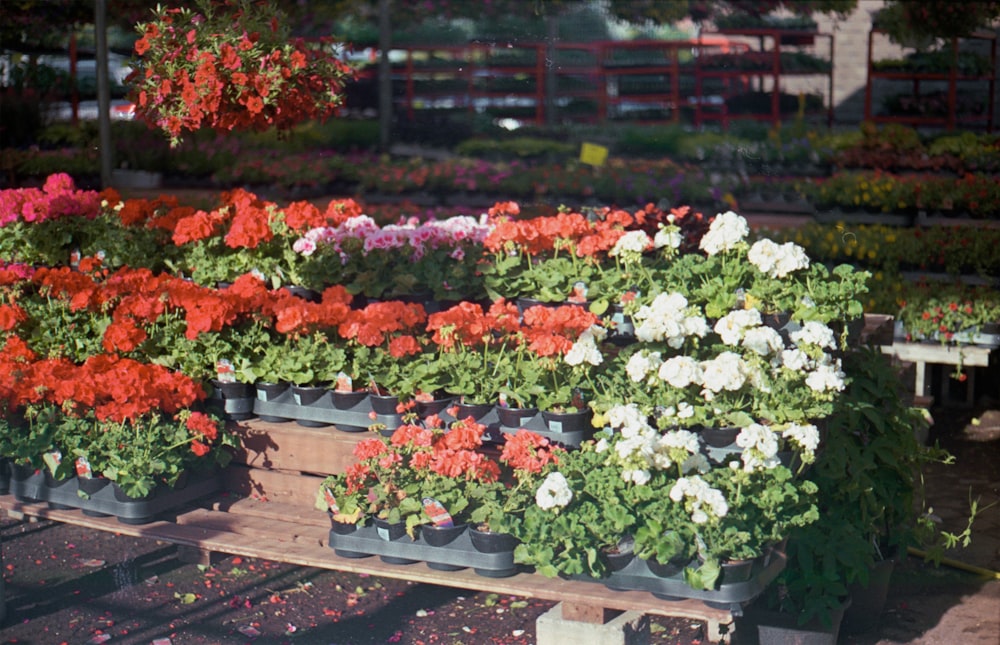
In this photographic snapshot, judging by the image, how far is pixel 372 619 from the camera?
3967 millimetres

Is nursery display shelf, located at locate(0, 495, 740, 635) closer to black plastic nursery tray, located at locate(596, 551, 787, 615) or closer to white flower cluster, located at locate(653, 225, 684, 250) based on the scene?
Answer: black plastic nursery tray, located at locate(596, 551, 787, 615)

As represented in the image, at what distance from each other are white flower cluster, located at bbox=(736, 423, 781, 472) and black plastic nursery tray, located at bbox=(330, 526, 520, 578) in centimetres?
67

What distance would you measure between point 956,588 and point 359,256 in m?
2.51

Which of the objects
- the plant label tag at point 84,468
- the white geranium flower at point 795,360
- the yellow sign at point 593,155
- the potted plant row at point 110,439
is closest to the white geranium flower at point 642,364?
the white geranium flower at point 795,360

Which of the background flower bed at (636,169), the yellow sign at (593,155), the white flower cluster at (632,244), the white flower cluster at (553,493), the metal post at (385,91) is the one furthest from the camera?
the metal post at (385,91)

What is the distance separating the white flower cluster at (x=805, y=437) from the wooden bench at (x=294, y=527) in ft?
1.65

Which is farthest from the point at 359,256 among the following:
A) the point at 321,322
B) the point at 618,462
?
the point at 618,462

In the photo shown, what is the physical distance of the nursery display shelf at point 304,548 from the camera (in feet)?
10.1

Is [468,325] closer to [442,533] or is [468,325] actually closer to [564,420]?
[564,420]

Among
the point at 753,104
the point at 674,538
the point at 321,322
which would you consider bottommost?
the point at 674,538

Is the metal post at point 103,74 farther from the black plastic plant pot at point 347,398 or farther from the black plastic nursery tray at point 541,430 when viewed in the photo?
the black plastic nursery tray at point 541,430

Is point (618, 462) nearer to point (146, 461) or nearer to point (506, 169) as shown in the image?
point (146, 461)

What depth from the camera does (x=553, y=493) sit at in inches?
123

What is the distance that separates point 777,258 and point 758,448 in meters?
1.12
